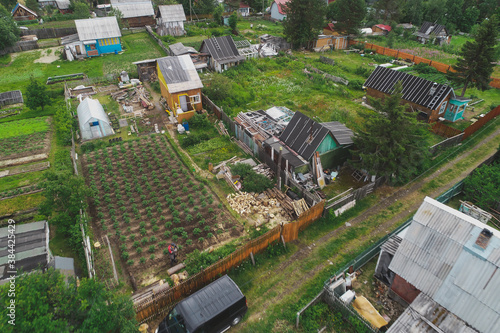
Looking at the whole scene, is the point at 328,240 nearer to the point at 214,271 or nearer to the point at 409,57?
the point at 214,271

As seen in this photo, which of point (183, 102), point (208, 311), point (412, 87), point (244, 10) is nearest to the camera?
point (208, 311)

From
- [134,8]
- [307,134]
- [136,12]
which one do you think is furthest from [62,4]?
[307,134]

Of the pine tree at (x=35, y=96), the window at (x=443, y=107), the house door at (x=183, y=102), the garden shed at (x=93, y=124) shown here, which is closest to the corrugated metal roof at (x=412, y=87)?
the window at (x=443, y=107)

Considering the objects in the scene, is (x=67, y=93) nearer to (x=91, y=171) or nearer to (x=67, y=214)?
(x=91, y=171)

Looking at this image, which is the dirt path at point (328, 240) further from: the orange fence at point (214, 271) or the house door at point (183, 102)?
the house door at point (183, 102)

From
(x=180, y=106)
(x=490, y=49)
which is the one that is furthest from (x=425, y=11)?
(x=180, y=106)
